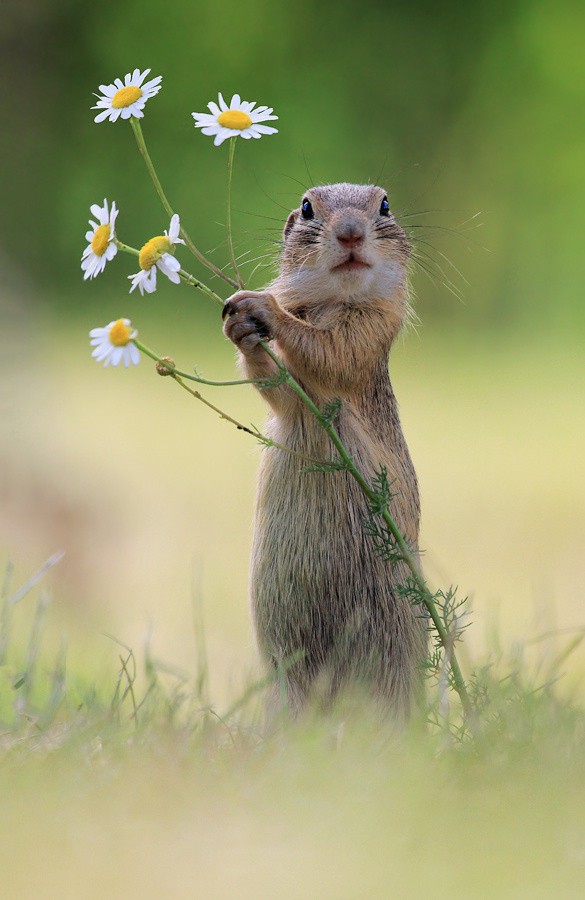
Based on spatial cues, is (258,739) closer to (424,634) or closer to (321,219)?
(424,634)

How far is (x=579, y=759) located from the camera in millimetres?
2412

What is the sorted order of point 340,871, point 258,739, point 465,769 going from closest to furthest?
point 340,871 → point 465,769 → point 258,739

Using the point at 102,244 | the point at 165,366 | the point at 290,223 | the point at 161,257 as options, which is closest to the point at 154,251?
the point at 161,257

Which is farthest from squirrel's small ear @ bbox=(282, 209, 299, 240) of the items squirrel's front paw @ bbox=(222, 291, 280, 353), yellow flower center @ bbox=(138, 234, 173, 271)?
yellow flower center @ bbox=(138, 234, 173, 271)

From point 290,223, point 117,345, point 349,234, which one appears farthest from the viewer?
point 290,223

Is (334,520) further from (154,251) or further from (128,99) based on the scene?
(128,99)

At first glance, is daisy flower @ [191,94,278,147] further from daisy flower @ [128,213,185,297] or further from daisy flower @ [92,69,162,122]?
daisy flower @ [128,213,185,297]

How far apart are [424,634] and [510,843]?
1319mm

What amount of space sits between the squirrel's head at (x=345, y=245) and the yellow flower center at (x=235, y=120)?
1.42 ft

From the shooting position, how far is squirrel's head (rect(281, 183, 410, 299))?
3133 millimetres

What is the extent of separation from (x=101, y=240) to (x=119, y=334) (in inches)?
12.7

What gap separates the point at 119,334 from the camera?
2.49 meters

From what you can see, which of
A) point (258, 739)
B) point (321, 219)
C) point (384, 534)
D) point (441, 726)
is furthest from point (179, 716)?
point (321, 219)

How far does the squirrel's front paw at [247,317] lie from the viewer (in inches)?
112
